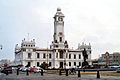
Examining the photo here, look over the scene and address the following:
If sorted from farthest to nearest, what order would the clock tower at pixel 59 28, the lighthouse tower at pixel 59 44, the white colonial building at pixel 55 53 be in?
the clock tower at pixel 59 28, the lighthouse tower at pixel 59 44, the white colonial building at pixel 55 53

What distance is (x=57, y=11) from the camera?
95.7m

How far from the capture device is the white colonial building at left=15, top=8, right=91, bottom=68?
284 feet

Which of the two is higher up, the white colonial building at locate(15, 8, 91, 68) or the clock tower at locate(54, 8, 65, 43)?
the clock tower at locate(54, 8, 65, 43)

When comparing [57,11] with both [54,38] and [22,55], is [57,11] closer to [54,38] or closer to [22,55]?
[54,38]

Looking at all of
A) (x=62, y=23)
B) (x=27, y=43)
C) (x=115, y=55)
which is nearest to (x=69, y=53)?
(x=62, y=23)

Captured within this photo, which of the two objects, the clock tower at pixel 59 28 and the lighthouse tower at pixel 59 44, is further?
the clock tower at pixel 59 28

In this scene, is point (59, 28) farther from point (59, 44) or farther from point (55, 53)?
point (55, 53)

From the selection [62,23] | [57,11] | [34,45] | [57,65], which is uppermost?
[57,11]

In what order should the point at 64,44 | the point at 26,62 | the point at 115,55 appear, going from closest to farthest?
the point at 26,62 < the point at 64,44 < the point at 115,55

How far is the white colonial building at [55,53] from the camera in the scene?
8644 centimetres

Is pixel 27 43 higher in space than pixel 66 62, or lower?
higher

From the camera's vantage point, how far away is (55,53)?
89438mm

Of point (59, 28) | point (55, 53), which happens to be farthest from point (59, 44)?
point (59, 28)

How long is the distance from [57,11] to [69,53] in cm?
1999
